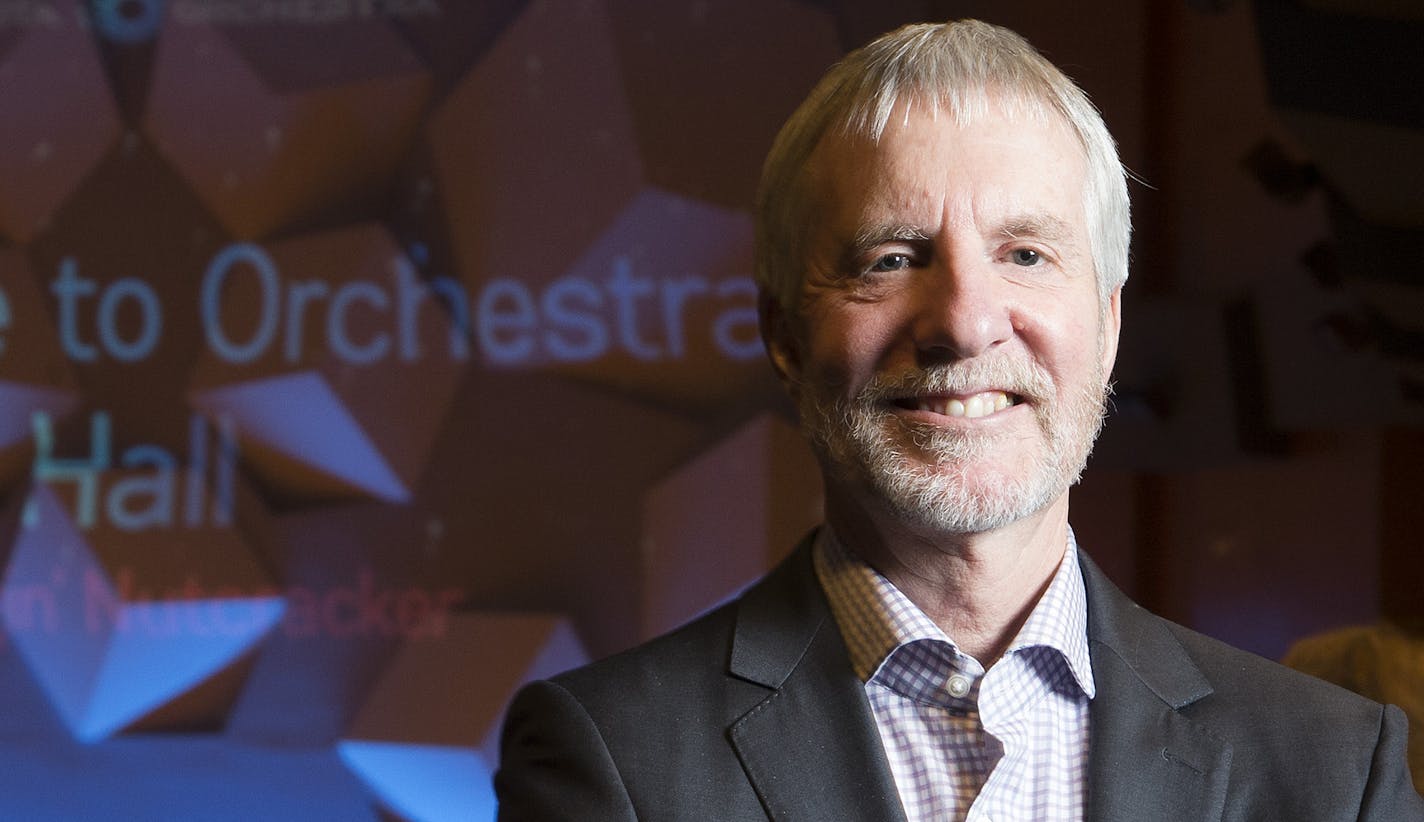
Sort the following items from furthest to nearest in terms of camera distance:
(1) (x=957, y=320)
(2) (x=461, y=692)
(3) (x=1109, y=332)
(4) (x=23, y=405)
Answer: (4) (x=23, y=405) < (2) (x=461, y=692) < (3) (x=1109, y=332) < (1) (x=957, y=320)

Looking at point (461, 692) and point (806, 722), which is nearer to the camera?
point (806, 722)

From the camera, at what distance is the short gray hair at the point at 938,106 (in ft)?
4.36

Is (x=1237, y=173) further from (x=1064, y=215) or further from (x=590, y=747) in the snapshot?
(x=590, y=747)

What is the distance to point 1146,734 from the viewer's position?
131 cm

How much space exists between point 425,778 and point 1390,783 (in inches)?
95.0

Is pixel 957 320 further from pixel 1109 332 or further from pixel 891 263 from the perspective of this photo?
pixel 1109 332

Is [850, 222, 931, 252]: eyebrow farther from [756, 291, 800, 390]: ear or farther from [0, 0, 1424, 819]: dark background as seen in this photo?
[0, 0, 1424, 819]: dark background

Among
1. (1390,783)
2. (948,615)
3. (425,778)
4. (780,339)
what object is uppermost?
(780,339)

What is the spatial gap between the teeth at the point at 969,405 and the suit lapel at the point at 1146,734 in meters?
0.25

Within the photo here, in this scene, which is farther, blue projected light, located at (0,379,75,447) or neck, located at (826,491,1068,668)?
blue projected light, located at (0,379,75,447)

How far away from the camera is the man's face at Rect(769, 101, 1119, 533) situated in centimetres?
128

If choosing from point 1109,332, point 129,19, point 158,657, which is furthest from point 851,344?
point 129,19

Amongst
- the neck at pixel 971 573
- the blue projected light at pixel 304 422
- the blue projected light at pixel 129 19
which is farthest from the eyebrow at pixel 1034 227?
the blue projected light at pixel 129 19

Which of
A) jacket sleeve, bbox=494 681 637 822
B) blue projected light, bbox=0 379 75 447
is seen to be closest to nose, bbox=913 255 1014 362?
jacket sleeve, bbox=494 681 637 822
